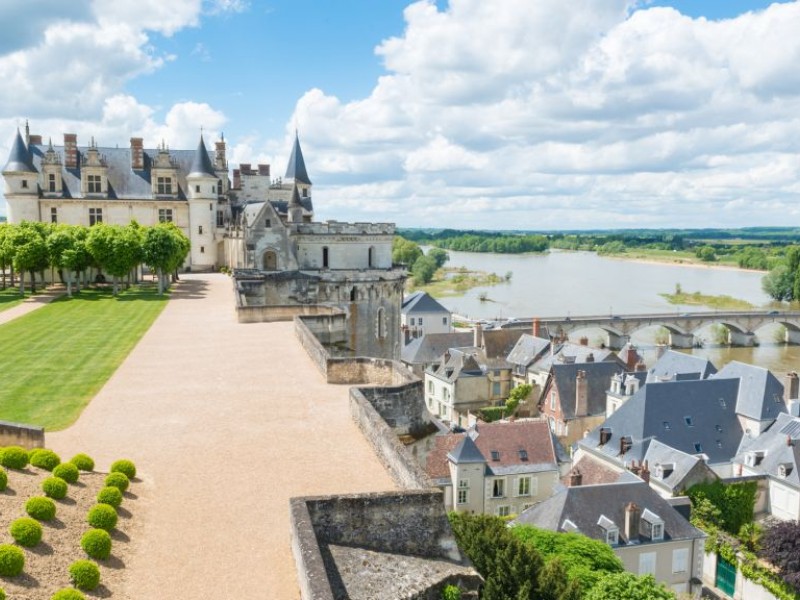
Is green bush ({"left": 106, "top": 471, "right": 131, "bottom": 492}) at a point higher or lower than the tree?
higher

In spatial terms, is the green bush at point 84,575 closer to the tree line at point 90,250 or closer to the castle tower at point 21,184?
the tree line at point 90,250

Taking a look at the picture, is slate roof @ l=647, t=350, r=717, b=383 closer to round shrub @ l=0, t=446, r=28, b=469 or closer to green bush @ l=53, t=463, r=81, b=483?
green bush @ l=53, t=463, r=81, b=483

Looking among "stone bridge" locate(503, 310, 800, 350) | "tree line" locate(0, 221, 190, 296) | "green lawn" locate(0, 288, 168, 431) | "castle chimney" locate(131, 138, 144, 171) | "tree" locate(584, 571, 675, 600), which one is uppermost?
"castle chimney" locate(131, 138, 144, 171)

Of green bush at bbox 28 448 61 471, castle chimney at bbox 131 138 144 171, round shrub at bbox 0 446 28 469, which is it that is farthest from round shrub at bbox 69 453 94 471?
castle chimney at bbox 131 138 144 171

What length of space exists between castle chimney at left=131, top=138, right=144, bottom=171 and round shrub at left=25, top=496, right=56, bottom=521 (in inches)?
1659

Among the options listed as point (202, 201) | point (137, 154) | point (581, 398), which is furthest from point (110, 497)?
point (137, 154)

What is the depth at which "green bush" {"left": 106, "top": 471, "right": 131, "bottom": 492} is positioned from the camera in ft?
29.2

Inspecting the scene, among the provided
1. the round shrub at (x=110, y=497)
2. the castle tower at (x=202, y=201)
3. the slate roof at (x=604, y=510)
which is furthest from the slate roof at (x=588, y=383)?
the round shrub at (x=110, y=497)

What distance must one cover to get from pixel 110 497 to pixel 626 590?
1107 centimetres

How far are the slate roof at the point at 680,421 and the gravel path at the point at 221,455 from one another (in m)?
15.9

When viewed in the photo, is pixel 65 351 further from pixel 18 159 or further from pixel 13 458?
pixel 18 159

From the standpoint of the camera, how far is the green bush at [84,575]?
6.73 meters

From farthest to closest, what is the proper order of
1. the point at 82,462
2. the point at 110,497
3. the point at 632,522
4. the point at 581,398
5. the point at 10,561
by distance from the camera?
the point at 581,398 → the point at 632,522 → the point at 82,462 → the point at 110,497 → the point at 10,561

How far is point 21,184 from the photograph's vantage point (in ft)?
140
